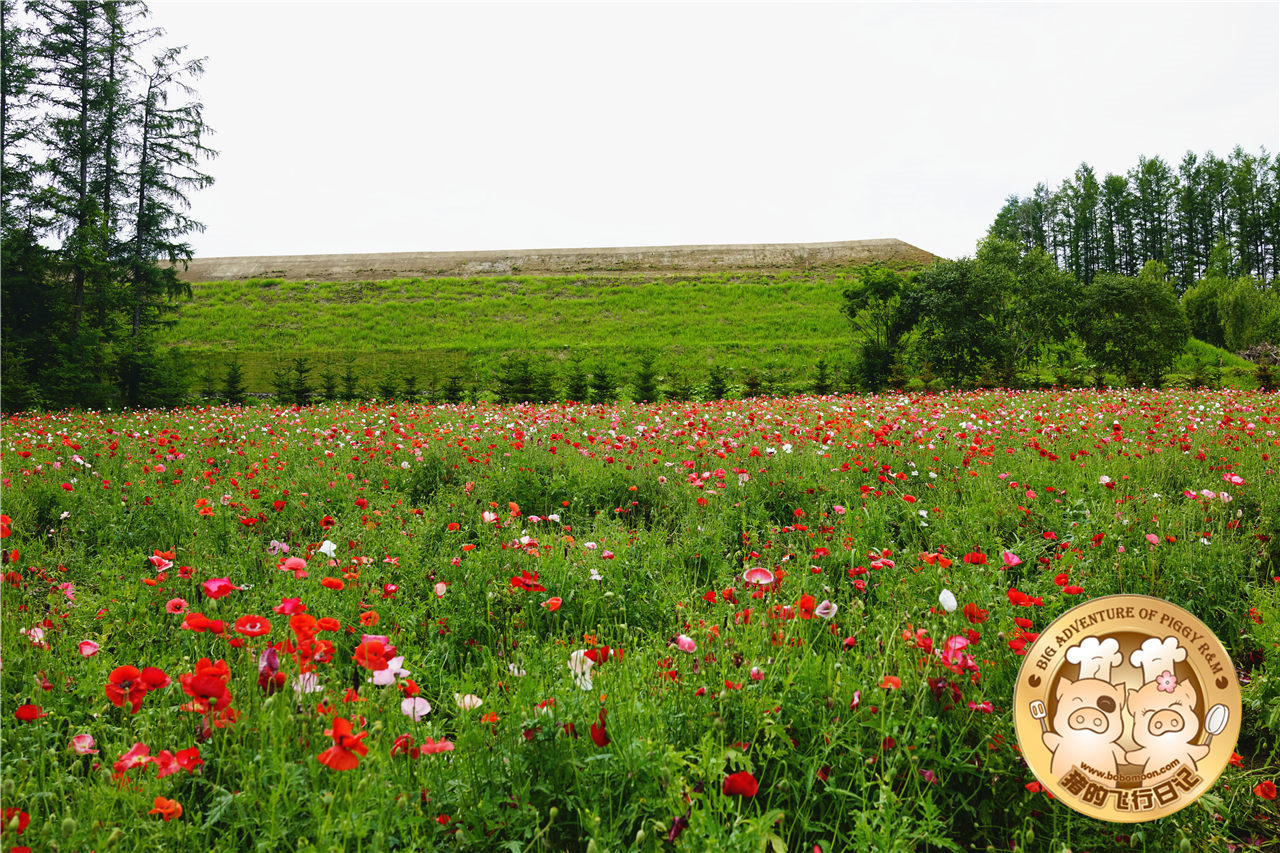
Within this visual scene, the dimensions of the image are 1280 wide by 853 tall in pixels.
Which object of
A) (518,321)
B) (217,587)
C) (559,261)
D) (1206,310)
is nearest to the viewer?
(217,587)

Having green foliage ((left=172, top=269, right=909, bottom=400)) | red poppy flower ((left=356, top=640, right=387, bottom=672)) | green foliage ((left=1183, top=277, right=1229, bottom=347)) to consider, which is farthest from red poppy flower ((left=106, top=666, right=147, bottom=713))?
green foliage ((left=1183, top=277, right=1229, bottom=347))

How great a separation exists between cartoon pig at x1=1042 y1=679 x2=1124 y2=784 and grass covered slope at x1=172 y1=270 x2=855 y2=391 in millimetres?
19284

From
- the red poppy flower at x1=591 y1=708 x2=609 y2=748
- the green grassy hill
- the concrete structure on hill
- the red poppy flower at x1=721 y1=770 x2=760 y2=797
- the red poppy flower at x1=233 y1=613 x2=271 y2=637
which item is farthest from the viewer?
the concrete structure on hill

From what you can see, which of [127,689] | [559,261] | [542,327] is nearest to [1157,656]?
[127,689]

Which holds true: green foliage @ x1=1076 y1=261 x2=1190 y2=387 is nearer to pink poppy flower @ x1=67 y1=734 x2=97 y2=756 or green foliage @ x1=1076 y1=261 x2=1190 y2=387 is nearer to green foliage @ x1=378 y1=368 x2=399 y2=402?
green foliage @ x1=378 y1=368 x2=399 y2=402

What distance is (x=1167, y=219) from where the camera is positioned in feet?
166

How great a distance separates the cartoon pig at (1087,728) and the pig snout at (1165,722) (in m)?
0.06

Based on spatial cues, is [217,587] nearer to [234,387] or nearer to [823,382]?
[823,382]

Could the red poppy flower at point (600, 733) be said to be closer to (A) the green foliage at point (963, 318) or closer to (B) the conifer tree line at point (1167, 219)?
(A) the green foliage at point (963, 318)

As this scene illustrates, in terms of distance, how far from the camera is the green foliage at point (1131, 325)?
65.9 feet

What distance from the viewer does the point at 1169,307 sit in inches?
800

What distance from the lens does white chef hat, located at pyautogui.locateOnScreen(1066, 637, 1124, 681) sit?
48.9 inches

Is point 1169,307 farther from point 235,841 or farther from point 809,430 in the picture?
point 235,841

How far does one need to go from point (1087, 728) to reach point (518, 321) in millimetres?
29998
